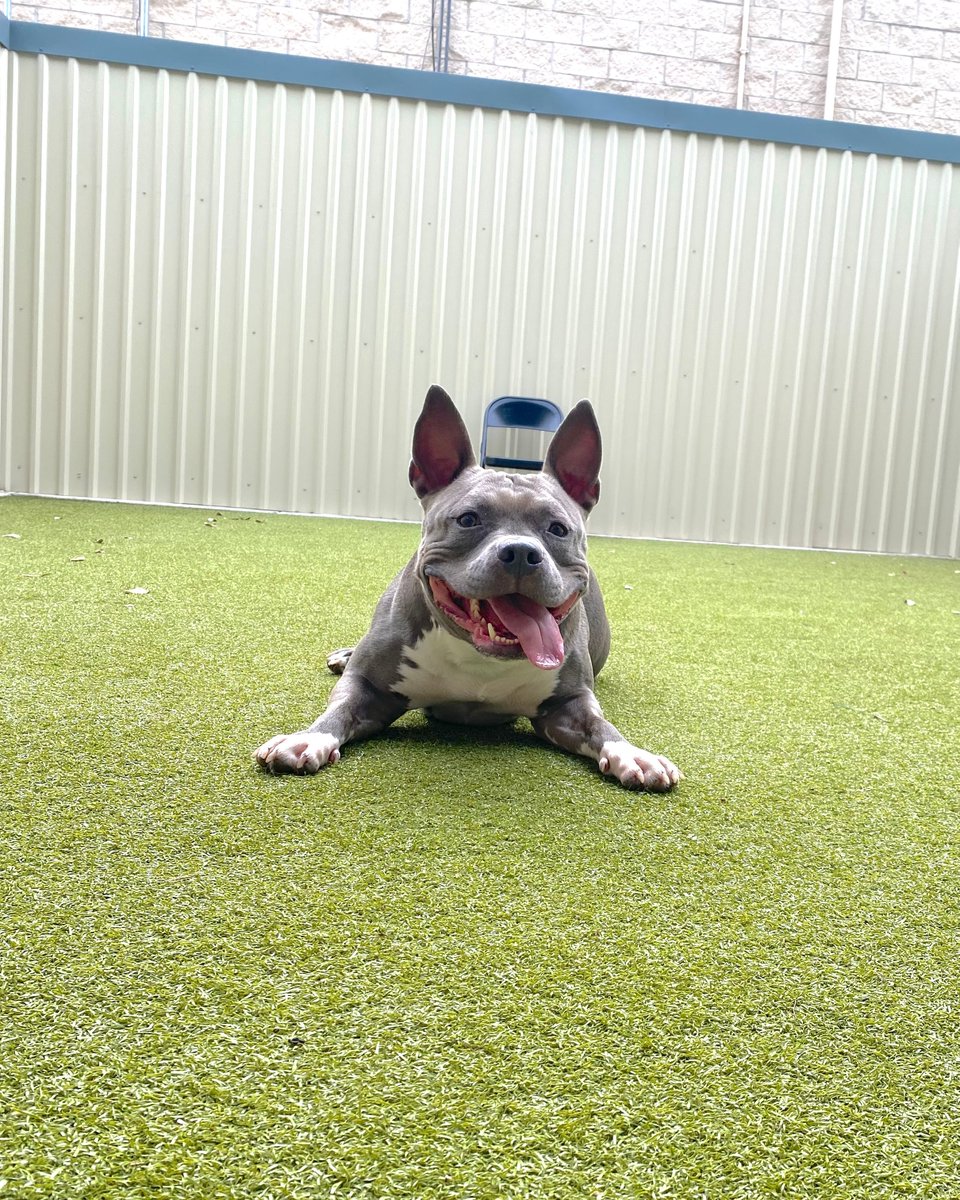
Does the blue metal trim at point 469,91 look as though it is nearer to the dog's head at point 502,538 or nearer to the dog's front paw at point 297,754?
the dog's head at point 502,538

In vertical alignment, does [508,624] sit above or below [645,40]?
below

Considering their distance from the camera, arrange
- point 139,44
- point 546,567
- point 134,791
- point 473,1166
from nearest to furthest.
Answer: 1. point 473,1166
2. point 134,791
3. point 546,567
4. point 139,44

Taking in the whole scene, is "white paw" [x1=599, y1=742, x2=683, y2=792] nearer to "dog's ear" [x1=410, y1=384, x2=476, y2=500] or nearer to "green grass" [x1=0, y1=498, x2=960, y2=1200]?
"green grass" [x1=0, y1=498, x2=960, y2=1200]

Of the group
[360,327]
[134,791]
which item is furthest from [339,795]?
[360,327]

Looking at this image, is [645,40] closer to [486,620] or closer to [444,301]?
[444,301]

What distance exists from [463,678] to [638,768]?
41cm

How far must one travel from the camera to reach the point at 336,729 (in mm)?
1840

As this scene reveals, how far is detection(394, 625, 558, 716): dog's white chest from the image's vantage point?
6.32ft

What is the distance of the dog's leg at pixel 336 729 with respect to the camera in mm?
1683

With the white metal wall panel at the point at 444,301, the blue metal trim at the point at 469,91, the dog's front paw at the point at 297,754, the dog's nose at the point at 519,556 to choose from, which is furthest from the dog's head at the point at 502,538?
the blue metal trim at the point at 469,91

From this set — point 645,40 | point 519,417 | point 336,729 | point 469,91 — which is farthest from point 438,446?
point 645,40

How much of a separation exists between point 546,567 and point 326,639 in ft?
4.05

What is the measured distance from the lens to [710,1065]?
91cm

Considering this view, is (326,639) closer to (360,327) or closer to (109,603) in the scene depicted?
(109,603)
